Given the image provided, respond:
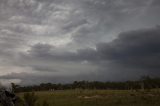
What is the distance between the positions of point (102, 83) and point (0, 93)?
513 feet

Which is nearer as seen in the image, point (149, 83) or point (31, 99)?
point (31, 99)

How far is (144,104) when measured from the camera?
59.8 m

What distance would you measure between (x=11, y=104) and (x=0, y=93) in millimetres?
1478

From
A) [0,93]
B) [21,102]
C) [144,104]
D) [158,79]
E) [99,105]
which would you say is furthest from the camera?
[158,79]

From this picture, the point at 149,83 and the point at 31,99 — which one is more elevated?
the point at 149,83

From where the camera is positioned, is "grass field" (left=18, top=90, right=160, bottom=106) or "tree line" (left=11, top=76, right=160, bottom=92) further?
"tree line" (left=11, top=76, right=160, bottom=92)

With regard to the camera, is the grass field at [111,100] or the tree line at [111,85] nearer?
the grass field at [111,100]

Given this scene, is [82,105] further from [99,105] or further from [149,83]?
[149,83]

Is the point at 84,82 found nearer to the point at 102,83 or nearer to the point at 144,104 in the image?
the point at 102,83

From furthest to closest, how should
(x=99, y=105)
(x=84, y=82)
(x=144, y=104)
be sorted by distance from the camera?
1. (x=84, y=82)
2. (x=99, y=105)
3. (x=144, y=104)

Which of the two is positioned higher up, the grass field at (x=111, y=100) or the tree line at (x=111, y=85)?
the tree line at (x=111, y=85)

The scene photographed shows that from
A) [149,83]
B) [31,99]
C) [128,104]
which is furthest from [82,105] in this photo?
[149,83]

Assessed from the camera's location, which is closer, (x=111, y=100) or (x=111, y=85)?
(x=111, y=100)

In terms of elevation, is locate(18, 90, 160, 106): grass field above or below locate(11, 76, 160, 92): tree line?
below
